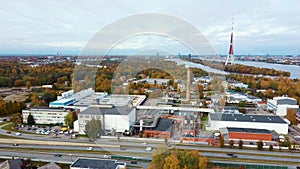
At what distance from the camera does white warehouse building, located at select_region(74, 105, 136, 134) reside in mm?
5375

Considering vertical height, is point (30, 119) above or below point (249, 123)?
below

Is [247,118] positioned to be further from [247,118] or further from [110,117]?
[110,117]

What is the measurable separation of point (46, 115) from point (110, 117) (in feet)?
8.33

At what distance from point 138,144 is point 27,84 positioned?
9.54m

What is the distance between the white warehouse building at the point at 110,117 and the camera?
5375 mm

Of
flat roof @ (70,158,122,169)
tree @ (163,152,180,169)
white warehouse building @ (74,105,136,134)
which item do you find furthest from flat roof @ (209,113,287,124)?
flat roof @ (70,158,122,169)

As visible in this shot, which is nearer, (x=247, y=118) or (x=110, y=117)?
(x=110, y=117)

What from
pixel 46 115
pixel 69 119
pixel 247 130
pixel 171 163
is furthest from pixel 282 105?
pixel 46 115

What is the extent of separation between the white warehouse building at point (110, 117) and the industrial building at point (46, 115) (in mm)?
1291

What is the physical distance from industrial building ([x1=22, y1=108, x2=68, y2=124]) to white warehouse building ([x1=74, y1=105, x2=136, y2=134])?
129cm

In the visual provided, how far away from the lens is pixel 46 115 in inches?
263

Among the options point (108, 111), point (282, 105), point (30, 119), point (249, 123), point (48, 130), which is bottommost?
point (48, 130)

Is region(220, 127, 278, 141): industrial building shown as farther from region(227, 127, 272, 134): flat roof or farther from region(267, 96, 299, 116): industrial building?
region(267, 96, 299, 116): industrial building

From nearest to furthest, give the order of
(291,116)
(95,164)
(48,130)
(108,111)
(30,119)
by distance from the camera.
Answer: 1. (95,164)
2. (108,111)
3. (48,130)
4. (30,119)
5. (291,116)
